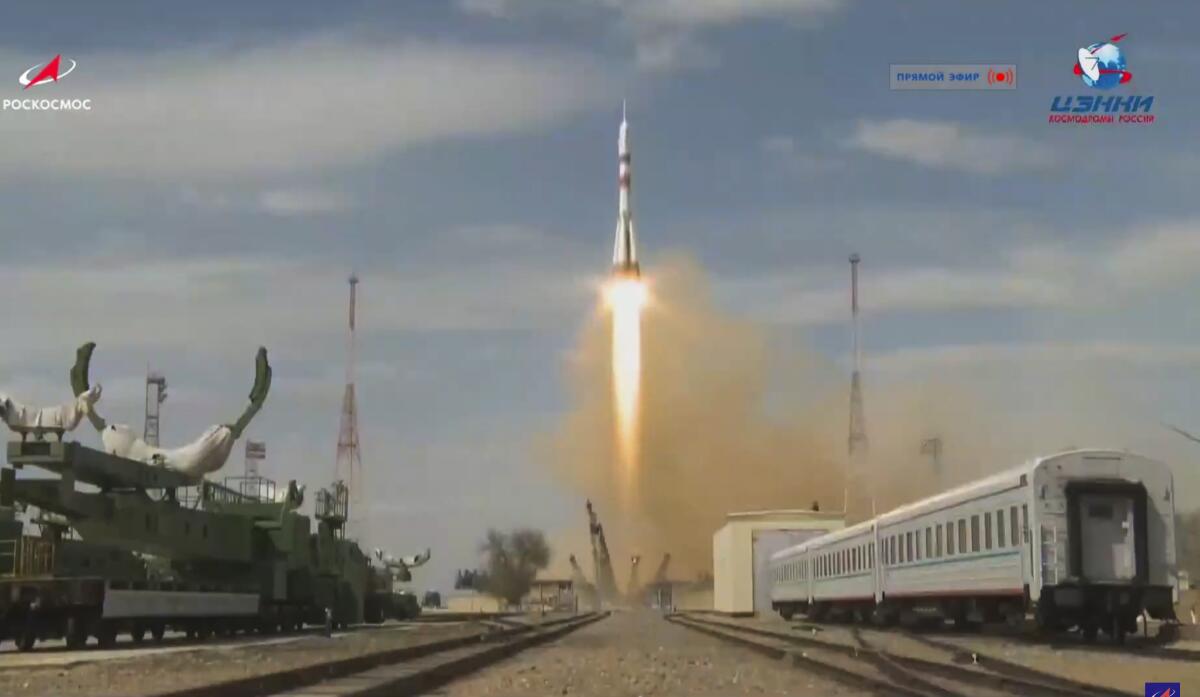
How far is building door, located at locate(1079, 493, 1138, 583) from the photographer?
29.0m

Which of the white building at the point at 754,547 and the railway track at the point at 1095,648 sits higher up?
the white building at the point at 754,547

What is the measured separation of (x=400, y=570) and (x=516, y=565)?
278 feet

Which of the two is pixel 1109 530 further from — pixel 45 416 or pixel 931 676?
pixel 45 416

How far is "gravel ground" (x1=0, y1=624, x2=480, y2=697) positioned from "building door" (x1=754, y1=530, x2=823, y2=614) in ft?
158

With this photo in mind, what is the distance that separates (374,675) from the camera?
23.2 metres

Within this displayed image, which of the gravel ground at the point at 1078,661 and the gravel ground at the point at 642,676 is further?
the gravel ground at the point at 1078,661

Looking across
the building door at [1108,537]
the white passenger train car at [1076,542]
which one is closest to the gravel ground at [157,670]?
the white passenger train car at [1076,542]

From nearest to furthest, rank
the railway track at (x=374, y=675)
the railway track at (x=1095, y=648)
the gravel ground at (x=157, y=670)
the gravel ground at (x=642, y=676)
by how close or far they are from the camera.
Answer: the railway track at (x=374, y=675)
the gravel ground at (x=157, y=670)
the gravel ground at (x=642, y=676)
the railway track at (x=1095, y=648)

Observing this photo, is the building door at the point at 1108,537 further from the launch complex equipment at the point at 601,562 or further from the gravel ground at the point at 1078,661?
the launch complex equipment at the point at 601,562

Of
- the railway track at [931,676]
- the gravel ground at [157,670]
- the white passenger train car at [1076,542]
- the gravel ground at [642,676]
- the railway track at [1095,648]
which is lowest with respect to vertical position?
the gravel ground at [642,676]

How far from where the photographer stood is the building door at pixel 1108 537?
1144 inches

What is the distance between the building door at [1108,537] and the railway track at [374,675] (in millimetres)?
11822

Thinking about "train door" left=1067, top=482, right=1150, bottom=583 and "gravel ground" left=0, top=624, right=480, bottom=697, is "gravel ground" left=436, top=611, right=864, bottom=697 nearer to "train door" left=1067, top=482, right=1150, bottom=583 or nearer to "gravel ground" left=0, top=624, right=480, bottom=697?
"gravel ground" left=0, top=624, right=480, bottom=697

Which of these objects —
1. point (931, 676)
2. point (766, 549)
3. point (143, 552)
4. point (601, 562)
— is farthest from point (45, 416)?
point (601, 562)
